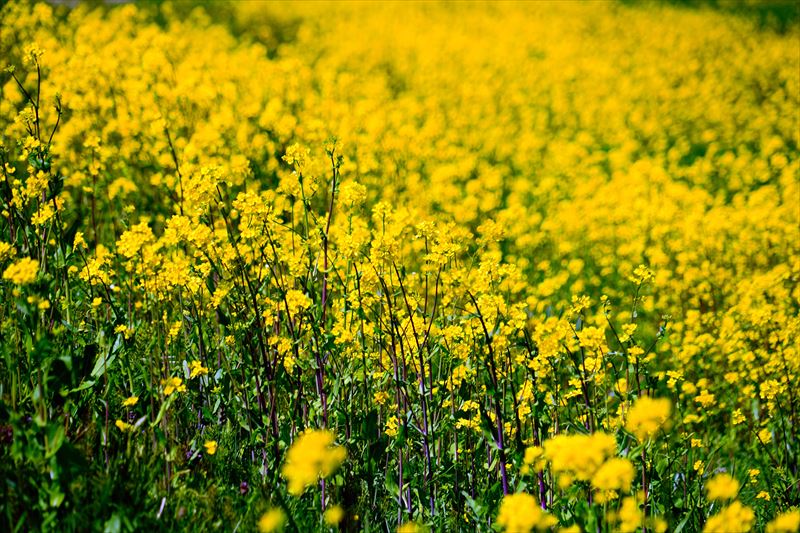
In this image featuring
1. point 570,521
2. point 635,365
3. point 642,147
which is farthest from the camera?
point 642,147

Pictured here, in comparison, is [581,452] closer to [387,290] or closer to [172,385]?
[387,290]

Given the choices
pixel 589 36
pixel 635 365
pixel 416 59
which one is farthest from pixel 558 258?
pixel 589 36

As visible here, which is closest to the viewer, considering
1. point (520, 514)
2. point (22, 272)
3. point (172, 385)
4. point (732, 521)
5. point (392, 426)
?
point (520, 514)

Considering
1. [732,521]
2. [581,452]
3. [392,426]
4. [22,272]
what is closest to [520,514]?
[581,452]

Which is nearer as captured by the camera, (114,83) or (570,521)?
(570,521)

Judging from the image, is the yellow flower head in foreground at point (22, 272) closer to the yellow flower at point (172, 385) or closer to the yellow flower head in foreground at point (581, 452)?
the yellow flower at point (172, 385)

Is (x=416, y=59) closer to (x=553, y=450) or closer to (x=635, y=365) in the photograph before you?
(x=635, y=365)

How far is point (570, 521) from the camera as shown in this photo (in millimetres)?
2750

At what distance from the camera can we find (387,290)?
306 cm

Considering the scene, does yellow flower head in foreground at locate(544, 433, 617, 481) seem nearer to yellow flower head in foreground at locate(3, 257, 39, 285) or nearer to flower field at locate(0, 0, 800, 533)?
flower field at locate(0, 0, 800, 533)

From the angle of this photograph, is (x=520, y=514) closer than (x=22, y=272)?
Yes

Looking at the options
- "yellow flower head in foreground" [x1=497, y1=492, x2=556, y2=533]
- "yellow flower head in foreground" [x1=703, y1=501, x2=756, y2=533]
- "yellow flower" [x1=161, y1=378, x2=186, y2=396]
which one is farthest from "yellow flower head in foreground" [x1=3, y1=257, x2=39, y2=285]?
"yellow flower head in foreground" [x1=703, y1=501, x2=756, y2=533]

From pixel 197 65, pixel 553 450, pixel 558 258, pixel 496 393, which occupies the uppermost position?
pixel 197 65

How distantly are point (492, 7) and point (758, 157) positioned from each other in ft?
34.9
